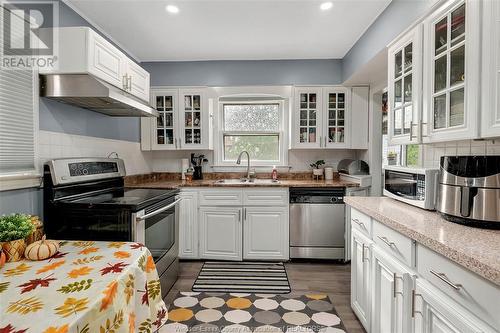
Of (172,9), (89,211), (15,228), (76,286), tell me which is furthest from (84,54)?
(76,286)

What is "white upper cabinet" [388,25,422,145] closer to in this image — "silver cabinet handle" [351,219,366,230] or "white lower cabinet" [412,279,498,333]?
"silver cabinet handle" [351,219,366,230]

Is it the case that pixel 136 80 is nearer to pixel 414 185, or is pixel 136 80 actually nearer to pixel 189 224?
pixel 189 224

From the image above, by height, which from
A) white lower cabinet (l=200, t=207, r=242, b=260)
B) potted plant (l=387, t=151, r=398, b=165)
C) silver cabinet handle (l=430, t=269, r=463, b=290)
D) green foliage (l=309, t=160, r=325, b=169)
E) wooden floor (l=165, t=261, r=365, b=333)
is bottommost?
wooden floor (l=165, t=261, r=365, b=333)

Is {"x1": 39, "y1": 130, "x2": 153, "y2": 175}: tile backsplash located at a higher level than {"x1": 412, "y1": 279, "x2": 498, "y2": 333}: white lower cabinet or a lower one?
higher

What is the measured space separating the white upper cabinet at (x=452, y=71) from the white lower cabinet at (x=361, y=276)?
0.79m

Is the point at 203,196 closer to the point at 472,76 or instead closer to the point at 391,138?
Result: the point at 391,138

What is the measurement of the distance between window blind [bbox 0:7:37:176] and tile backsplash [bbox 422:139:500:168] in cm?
282

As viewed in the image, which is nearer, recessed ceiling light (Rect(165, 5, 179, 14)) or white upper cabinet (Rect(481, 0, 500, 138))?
white upper cabinet (Rect(481, 0, 500, 138))

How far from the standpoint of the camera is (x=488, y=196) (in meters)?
1.18

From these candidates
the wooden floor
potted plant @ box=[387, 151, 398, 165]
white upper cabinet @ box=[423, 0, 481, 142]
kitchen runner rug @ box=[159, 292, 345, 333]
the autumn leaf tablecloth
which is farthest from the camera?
potted plant @ box=[387, 151, 398, 165]

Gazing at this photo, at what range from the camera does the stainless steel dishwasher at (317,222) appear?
310 cm

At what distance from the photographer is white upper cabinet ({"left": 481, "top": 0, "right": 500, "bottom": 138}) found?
1.17 m

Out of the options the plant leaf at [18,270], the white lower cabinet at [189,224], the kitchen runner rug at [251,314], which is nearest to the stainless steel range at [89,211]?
the kitchen runner rug at [251,314]

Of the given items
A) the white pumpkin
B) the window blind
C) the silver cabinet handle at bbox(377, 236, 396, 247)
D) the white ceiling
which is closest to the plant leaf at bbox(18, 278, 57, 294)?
the white pumpkin
